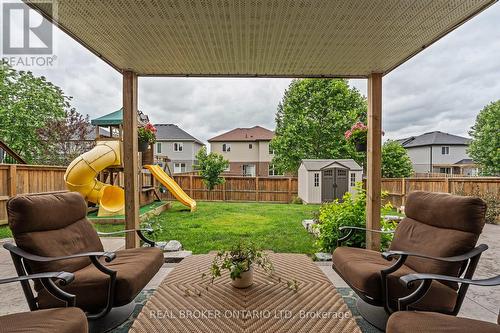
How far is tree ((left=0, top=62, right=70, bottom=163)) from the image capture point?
1045 cm

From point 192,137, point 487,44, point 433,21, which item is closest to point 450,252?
point 433,21

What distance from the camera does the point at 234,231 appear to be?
5.18 m

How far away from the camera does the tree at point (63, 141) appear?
9.63 metres

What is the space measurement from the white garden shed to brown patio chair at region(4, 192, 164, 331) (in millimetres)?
9039

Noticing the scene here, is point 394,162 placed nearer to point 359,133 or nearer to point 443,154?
point 359,133

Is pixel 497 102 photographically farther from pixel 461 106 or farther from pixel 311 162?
pixel 311 162

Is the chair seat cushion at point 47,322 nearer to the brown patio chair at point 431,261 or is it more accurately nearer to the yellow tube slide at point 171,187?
the brown patio chair at point 431,261

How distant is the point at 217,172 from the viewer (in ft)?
34.4

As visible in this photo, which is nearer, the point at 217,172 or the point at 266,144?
the point at 217,172

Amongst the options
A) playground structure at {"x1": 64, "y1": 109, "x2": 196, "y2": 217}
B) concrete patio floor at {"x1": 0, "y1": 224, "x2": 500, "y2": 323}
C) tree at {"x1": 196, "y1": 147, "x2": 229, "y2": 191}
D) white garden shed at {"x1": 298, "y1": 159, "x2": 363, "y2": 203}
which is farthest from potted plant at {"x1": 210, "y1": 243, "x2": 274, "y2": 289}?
white garden shed at {"x1": 298, "y1": 159, "x2": 363, "y2": 203}

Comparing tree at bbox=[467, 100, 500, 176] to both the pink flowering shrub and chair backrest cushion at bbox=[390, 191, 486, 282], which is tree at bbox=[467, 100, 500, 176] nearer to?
the pink flowering shrub

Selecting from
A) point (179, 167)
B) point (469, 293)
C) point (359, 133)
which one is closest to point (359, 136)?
point (359, 133)

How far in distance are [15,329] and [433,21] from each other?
145 inches
